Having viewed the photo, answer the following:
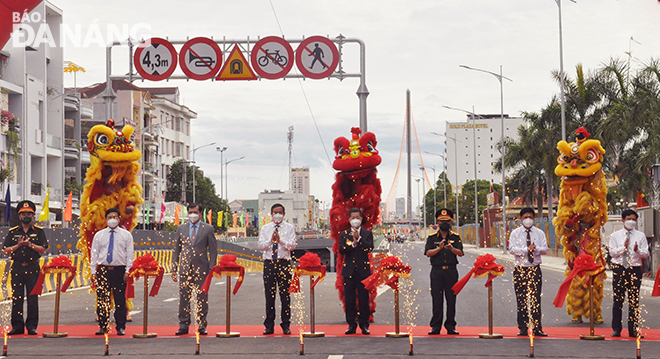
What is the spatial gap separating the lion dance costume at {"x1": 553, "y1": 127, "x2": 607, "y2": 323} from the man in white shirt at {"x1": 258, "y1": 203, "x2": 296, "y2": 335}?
476 cm

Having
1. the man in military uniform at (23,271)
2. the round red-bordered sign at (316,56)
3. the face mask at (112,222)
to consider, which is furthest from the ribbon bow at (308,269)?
the round red-bordered sign at (316,56)

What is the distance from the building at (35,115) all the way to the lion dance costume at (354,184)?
32008mm

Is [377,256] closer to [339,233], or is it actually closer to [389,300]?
[339,233]

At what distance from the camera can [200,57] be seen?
18625 mm

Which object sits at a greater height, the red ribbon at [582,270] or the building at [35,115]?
the building at [35,115]

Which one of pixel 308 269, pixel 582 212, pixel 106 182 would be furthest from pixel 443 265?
pixel 106 182

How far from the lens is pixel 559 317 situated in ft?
46.3

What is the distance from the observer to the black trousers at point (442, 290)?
11.2m

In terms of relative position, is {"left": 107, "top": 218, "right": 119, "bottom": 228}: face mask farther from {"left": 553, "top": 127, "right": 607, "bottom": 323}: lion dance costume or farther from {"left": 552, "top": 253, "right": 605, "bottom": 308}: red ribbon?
{"left": 553, "top": 127, "right": 607, "bottom": 323}: lion dance costume

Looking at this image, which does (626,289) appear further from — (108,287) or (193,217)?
(108,287)

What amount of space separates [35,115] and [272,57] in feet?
107

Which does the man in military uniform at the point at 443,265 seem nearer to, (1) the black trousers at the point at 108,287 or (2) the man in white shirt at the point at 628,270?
(2) the man in white shirt at the point at 628,270

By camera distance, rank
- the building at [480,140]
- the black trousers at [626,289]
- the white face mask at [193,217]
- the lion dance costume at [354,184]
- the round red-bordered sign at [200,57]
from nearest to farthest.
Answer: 1. the black trousers at [626,289]
2. the white face mask at [193,217]
3. the lion dance costume at [354,184]
4. the round red-bordered sign at [200,57]
5. the building at [480,140]

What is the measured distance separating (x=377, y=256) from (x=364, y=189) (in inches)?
46.7
